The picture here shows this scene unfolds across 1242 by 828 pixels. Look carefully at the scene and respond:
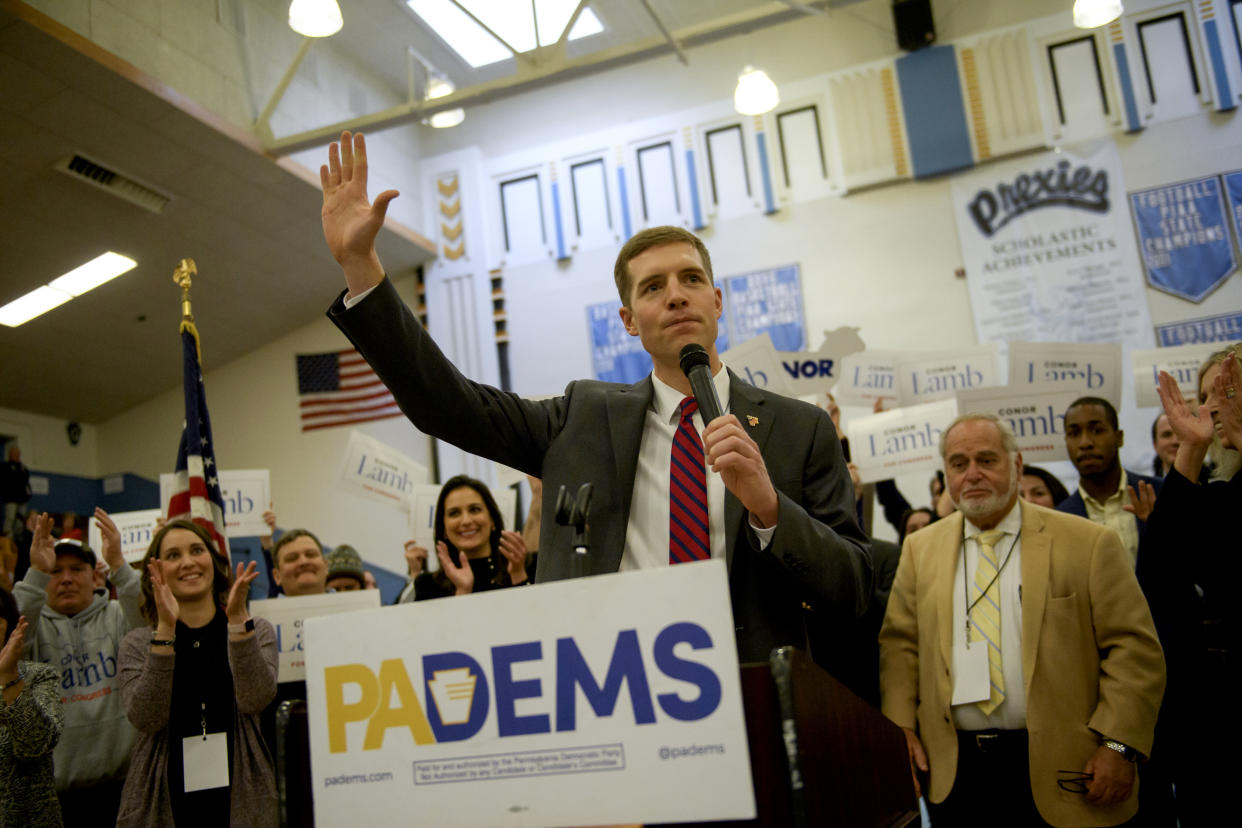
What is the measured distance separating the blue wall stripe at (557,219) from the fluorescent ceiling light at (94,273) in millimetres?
3391

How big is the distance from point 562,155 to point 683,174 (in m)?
1.20

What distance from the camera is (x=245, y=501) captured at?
519 centimetres

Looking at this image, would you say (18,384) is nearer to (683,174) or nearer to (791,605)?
(683,174)

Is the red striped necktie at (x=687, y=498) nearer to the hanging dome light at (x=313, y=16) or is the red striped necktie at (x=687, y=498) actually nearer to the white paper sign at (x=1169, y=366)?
the white paper sign at (x=1169, y=366)

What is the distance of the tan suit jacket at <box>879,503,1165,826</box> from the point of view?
88.8 inches

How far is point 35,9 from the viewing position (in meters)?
5.11

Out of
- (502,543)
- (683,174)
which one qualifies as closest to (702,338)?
(502,543)

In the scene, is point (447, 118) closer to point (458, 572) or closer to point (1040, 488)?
point (458, 572)

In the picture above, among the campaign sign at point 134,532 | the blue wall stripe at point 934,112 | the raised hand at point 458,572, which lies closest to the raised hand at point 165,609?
the raised hand at point 458,572

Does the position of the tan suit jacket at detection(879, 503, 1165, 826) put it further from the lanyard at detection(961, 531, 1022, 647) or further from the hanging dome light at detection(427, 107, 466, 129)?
the hanging dome light at detection(427, 107, 466, 129)

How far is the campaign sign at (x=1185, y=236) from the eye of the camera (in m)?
6.92

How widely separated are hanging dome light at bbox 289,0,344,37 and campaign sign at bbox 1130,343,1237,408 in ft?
14.5

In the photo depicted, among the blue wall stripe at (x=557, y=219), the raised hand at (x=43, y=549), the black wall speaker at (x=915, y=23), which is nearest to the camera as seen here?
the raised hand at (x=43, y=549)

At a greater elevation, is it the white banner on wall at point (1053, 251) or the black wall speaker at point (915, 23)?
the black wall speaker at point (915, 23)
